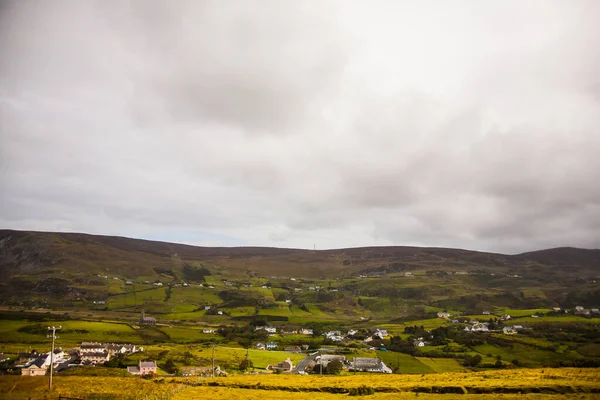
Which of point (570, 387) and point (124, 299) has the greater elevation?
point (570, 387)

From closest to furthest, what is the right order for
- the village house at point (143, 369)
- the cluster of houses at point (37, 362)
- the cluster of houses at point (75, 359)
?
the cluster of houses at point (37, 362) → the cluster of houses at point (75, 359) → the village house at point (143, 369)

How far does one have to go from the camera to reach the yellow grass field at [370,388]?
3388 cm

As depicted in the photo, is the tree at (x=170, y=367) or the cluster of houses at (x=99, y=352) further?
the cluster of houses at (x=99, y=352)

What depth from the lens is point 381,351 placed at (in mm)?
101125

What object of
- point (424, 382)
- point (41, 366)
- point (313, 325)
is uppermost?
point (424, 382)

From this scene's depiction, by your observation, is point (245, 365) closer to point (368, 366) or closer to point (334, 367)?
point (334, 367)

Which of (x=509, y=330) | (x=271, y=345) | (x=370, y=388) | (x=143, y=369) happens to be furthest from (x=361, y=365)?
(x=509, y=330)

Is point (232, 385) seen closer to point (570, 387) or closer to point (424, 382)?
point (424, 382)

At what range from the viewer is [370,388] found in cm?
3859

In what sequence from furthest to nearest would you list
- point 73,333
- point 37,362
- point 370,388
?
point 73,333
point 37,362
point 370,388

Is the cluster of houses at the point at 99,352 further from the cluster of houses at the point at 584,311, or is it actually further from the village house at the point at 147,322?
the cluster of houses at the point at 584,311

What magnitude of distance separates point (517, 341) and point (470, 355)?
2188cm

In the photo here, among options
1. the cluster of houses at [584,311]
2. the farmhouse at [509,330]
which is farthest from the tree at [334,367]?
the cluster of houses at [584,311]

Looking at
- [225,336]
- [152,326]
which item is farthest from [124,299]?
[225,336]
